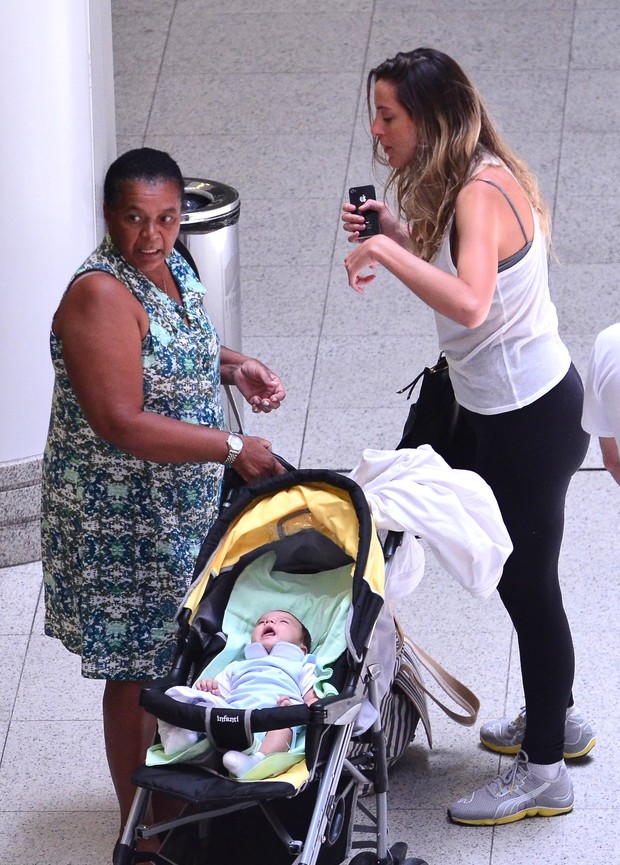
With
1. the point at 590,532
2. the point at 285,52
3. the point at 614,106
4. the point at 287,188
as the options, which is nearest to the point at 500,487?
the point at 590,532

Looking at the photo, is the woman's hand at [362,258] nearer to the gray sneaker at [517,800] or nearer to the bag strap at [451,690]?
the bag strap at [451,690]

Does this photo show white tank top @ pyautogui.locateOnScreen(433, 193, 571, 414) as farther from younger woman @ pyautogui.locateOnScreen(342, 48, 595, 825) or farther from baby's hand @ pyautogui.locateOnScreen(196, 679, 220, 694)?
baby's hand @ pyautogui.locateOnScreen(196, 679, 220, 694)

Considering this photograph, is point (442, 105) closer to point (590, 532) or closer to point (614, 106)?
point (590, 532)

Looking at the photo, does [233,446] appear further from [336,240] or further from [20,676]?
A: [336,240]

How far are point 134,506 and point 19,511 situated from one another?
1791mm

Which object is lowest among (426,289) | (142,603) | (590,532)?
(590,532)

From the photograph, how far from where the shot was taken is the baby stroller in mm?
2500

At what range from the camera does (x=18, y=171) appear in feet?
14.1

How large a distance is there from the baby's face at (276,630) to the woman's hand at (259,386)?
0.54 m

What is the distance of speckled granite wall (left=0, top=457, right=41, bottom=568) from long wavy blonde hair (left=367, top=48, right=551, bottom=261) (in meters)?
2.13

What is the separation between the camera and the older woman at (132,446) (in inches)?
110

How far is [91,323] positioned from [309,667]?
0.87m

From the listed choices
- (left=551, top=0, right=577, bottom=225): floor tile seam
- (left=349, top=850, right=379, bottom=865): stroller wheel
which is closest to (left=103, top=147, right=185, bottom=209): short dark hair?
(left=349, top=850, right=379, bottom=865): stroller wheel

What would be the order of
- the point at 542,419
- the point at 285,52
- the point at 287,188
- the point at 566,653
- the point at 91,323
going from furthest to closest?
the point at 285,52 → the point at 287,188 → the point at 566,653 → the point at 542,419 → the point at 91,323
